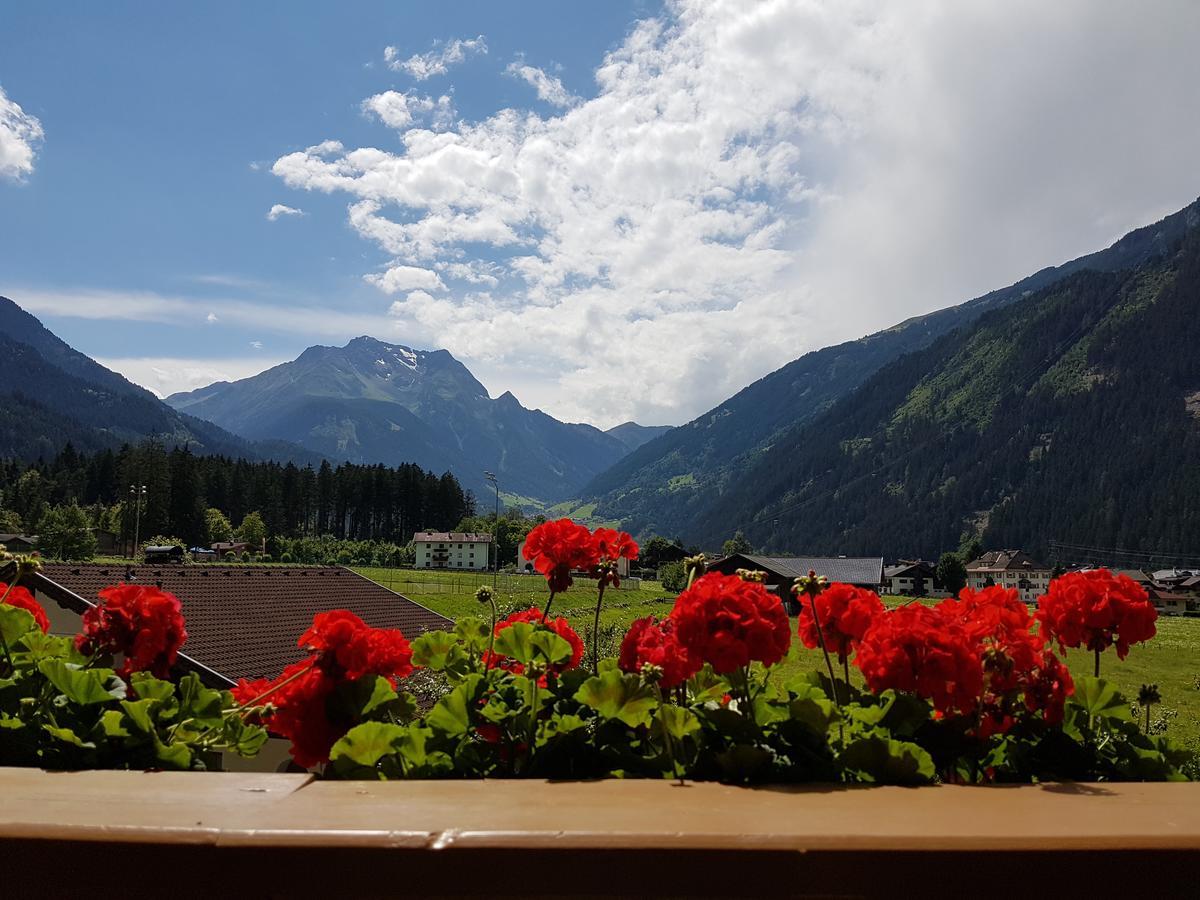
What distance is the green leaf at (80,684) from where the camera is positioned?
176 centimetres

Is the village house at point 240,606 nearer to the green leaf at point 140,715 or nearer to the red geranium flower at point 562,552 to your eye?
the red geranium flower at point 562,552

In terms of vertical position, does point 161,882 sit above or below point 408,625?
above

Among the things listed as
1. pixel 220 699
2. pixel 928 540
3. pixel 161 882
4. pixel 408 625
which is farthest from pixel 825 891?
pixel 928 540

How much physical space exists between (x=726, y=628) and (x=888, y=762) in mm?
443

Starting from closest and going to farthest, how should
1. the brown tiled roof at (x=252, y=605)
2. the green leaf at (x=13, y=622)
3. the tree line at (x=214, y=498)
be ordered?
the green leaf at (x=13, y=622)
the brown tiled roof at (x=252, y=605)
the tree line at (x=214, y=498)

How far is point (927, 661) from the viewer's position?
1791 mm

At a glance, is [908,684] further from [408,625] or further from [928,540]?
[928,540]

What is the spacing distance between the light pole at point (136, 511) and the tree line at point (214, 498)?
0.26 m

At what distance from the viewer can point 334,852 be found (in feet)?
3.34

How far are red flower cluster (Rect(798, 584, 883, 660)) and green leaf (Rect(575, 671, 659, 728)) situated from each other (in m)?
0.81

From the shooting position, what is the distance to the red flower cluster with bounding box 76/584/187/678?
2.28 meters

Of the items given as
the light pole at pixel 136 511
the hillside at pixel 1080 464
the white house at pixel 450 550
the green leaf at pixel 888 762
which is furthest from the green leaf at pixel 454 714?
the hillside at pixel 1080 464

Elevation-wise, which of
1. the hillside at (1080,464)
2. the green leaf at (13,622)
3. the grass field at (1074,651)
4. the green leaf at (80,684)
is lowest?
the grass field at (1074,651)

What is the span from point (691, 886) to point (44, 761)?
4.95ft
